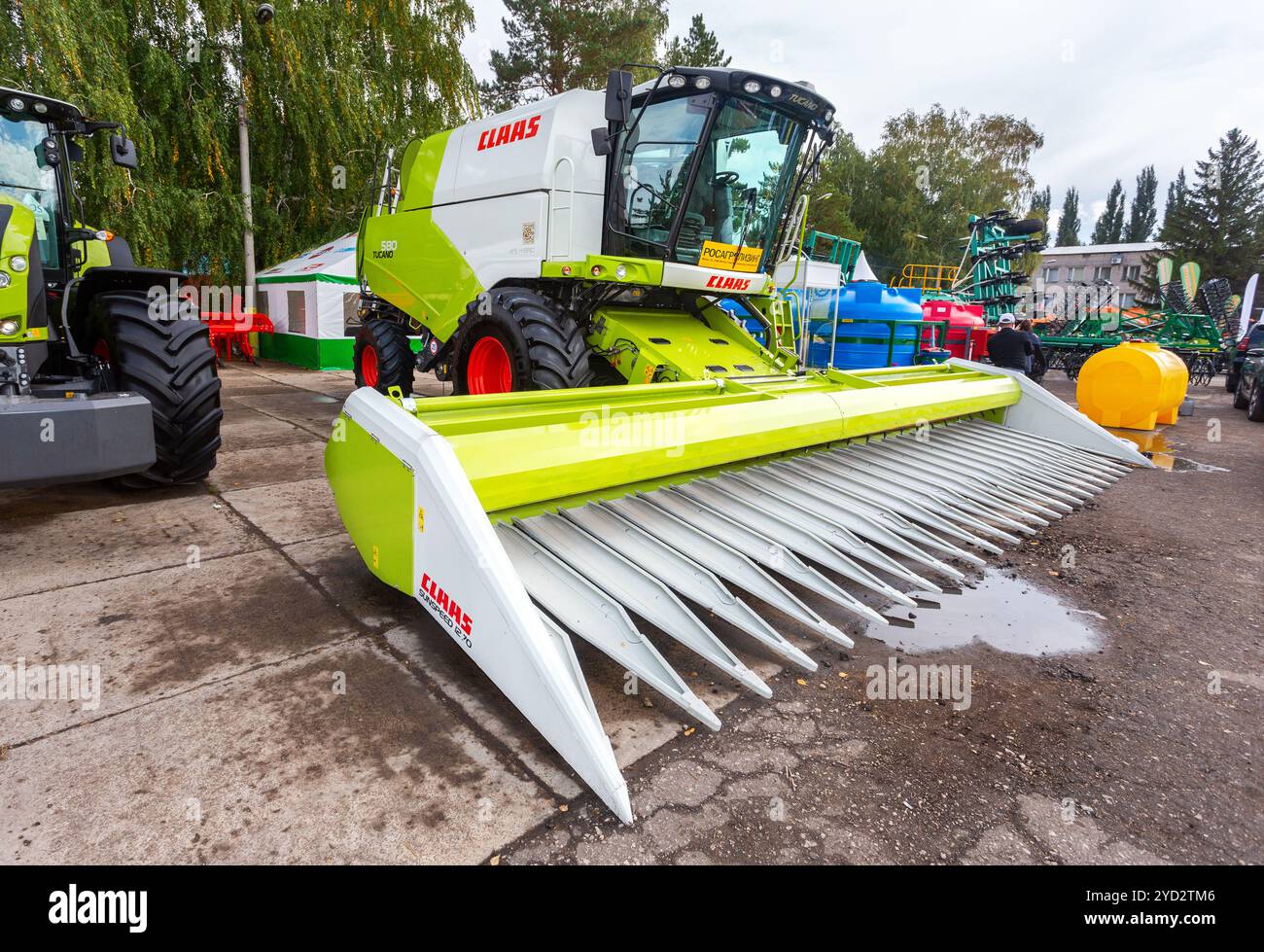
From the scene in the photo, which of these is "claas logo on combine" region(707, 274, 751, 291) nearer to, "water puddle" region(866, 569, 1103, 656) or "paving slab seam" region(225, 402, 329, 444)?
"water puddle" region(866, 569, 1103, 656)

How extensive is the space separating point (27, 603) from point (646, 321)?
12.6ft

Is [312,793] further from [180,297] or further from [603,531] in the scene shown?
[180,297]

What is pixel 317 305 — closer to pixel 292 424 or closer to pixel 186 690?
pixel 292 424

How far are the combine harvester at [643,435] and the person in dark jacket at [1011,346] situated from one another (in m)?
2.23

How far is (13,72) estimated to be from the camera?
850 centimetres

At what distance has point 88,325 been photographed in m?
3.93

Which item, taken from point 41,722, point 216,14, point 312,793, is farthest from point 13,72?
point 312,793

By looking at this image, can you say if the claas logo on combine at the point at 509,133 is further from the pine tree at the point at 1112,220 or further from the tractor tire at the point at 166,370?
the pine tree at the point at 1112,220

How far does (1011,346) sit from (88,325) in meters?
8.10

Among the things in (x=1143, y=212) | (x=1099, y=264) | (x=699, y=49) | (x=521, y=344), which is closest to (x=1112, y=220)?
(x=1143, y=212)

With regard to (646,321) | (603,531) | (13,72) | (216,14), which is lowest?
(603,531)

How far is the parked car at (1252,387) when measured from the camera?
9.26 meters

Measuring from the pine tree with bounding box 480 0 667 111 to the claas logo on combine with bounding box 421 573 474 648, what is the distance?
2093 centimetres

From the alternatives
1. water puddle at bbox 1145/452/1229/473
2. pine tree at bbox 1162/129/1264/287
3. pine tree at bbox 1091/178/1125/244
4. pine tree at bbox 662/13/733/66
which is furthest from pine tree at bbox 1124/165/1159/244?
water puddle at bbox 1145/452/1229/473
